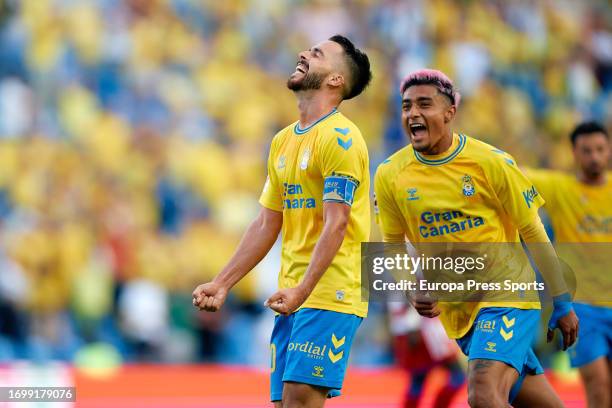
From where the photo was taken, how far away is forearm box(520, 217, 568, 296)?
5473 mm

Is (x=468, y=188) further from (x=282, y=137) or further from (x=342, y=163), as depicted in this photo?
(x=282, y=137)

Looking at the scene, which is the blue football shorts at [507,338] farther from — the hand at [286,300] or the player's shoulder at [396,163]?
the hand at [286,300]

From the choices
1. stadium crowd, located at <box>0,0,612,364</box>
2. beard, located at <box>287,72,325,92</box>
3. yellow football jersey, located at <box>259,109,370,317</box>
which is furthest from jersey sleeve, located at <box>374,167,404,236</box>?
stadium crowd, located at <box>0,0,612,364</box>

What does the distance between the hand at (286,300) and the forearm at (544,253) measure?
1387 millimetres

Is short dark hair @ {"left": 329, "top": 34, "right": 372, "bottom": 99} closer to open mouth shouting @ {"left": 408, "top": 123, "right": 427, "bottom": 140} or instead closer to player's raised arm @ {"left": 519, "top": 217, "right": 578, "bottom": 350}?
open mouth shouting @ {"left": 408, "top": 123, "right": 427, "bottom": 140}

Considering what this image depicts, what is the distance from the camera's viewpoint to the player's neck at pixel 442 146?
5.69 meters

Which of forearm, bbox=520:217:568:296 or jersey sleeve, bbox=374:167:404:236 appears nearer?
forearm, bbox=520:217:568:296

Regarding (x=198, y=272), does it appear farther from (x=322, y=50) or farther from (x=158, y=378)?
(x=322, y=50)

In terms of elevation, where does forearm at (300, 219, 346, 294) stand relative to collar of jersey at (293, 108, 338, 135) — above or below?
below

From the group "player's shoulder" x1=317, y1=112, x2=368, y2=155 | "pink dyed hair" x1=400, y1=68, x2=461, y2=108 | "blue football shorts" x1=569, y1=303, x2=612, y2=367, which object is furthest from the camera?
"blue football shorts" x1=569, y1=303, x2=612, y2=367

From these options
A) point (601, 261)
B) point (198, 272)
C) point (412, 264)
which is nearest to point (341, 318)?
point (412, 264)

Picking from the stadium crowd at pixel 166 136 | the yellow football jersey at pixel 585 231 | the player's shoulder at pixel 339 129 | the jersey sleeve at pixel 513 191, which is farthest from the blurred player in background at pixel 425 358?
the stadium crowd at pixel 166 136

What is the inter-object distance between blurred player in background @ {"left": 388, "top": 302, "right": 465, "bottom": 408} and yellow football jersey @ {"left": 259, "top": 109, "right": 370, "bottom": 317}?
3.39 metres

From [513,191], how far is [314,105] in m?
1.14
